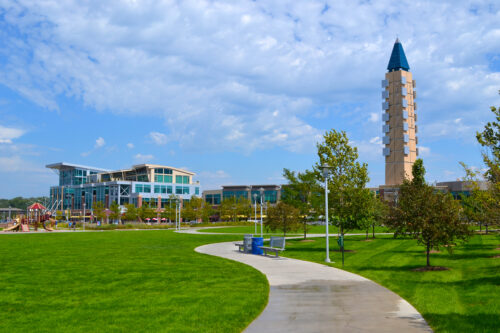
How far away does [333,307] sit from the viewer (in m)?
10.0

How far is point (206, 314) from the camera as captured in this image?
31.7 ft

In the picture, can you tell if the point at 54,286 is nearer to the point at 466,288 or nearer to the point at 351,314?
the point at 351,314

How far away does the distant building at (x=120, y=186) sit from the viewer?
128750mm

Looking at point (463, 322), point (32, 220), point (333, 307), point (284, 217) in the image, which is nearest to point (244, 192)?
point (32, 220)

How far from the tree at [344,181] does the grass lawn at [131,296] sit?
9.30 meters

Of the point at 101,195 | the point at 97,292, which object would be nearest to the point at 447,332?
the point at 97,292

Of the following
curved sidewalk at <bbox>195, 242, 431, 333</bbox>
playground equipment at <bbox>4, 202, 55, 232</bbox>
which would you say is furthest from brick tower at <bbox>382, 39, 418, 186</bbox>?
curved sidewalk at <bbox>195, 242, 431, 333</bbox>

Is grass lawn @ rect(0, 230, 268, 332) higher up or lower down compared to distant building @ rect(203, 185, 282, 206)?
lower down

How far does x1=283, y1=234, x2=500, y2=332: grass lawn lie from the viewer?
29.9ft

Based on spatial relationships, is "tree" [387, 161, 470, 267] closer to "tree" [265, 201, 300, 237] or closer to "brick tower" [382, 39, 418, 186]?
"tree" [265, 201, 300, 237]

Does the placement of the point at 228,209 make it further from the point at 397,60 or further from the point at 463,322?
the point at 463,322

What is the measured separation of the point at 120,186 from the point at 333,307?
412 feet

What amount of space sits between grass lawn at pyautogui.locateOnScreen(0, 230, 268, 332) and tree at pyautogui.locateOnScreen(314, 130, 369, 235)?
9301 millimetres

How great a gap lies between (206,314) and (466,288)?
26.8 feet
